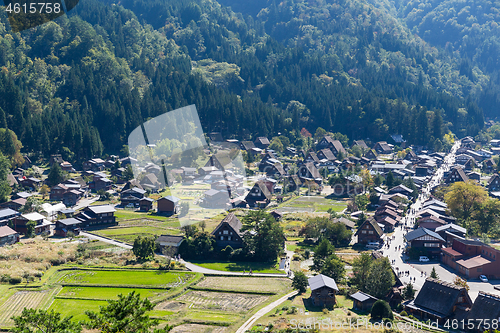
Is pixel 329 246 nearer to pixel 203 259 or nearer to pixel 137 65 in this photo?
pixel 203 259

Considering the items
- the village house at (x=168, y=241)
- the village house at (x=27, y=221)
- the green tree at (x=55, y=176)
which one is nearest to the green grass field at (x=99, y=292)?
the village house at (x=168, y=241)

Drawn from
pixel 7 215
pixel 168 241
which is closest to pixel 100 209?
pixel 7 215

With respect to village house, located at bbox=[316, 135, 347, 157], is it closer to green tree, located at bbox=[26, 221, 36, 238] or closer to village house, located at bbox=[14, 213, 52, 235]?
village house, located at bbox=[14, 213, 52, 235]

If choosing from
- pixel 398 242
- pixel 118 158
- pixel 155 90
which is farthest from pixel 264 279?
pixel 155 90

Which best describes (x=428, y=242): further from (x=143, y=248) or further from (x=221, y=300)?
(x=143, y=248)

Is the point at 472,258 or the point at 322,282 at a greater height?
the point at 322,282
